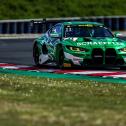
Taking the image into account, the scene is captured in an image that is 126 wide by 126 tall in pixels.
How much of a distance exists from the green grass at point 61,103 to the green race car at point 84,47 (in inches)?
130

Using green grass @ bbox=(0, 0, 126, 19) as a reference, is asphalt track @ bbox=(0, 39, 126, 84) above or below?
below

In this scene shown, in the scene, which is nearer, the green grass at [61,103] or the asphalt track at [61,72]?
the green grass at [61,103]

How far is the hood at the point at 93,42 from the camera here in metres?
16.3

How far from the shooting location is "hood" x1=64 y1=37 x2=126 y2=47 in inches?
641

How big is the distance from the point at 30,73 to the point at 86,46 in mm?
1686

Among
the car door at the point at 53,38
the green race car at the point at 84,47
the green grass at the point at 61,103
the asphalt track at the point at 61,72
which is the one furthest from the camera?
the car door at the point at 53,38

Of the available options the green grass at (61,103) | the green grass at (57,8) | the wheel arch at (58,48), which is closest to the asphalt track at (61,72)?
the wheel arch at (58,48)

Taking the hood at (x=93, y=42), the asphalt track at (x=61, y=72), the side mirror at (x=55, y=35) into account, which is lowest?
the asphalt track at (x=61, y=72)

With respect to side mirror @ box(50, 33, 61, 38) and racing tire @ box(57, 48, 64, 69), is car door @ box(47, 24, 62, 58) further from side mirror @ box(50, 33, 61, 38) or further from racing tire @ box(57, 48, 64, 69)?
racing tire @ box(57, 48, 64, 69)

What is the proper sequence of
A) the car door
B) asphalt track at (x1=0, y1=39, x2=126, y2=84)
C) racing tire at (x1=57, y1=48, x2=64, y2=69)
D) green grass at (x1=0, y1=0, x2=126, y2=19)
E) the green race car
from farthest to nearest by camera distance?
Result: green grass at (x1=0, y1=0, x2=126, y2=19) → the car door → racing tire at (x1=57, y1=48, x2=64, y2=69) → the green race car → asphalt track at (x1=0, y1=39, x2=126, y2=84)

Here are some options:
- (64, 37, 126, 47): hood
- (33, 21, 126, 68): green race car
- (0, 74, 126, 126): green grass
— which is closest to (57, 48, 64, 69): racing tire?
(33, 21, 126, 68): green race car

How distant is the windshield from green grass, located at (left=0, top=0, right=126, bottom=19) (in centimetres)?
2665

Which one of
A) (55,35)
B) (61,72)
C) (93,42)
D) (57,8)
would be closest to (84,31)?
(55,35)

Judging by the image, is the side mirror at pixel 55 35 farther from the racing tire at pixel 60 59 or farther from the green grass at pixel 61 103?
the green grass at pixel 61 103
